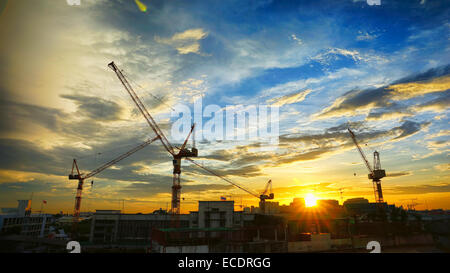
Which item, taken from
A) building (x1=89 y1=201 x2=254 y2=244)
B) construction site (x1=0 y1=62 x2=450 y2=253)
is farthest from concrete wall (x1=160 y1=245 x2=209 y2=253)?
building (x1=89 y1=201 x2=254 y2=244)

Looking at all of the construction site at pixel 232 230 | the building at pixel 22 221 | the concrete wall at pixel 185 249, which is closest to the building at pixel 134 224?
the construction site at pixel 232 230

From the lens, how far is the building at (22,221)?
3654 inches

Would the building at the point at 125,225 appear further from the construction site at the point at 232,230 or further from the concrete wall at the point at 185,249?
the concrete wall at the point at 185,249

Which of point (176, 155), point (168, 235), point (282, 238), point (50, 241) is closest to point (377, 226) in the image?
point (282, 238)

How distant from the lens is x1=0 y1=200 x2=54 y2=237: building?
9281 centimetres

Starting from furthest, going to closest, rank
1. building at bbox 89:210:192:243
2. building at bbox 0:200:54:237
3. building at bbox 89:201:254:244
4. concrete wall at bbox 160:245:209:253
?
building at bbox 89:210:192:243
building at bbox 89:201:254:244
building at bbox 0:200:54:237
concrete wall at bbox 160:245:209:253

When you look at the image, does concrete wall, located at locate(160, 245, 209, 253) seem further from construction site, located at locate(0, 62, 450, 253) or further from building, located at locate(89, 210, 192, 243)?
building, located at locate(89, 210, 192, 243)

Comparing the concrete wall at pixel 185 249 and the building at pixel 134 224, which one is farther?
the building at pixel 134 224

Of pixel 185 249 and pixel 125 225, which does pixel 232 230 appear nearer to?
pixel 185 249

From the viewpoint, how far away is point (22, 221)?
10481 centimetres

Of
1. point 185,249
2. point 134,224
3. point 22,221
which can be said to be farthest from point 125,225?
point 185,249
